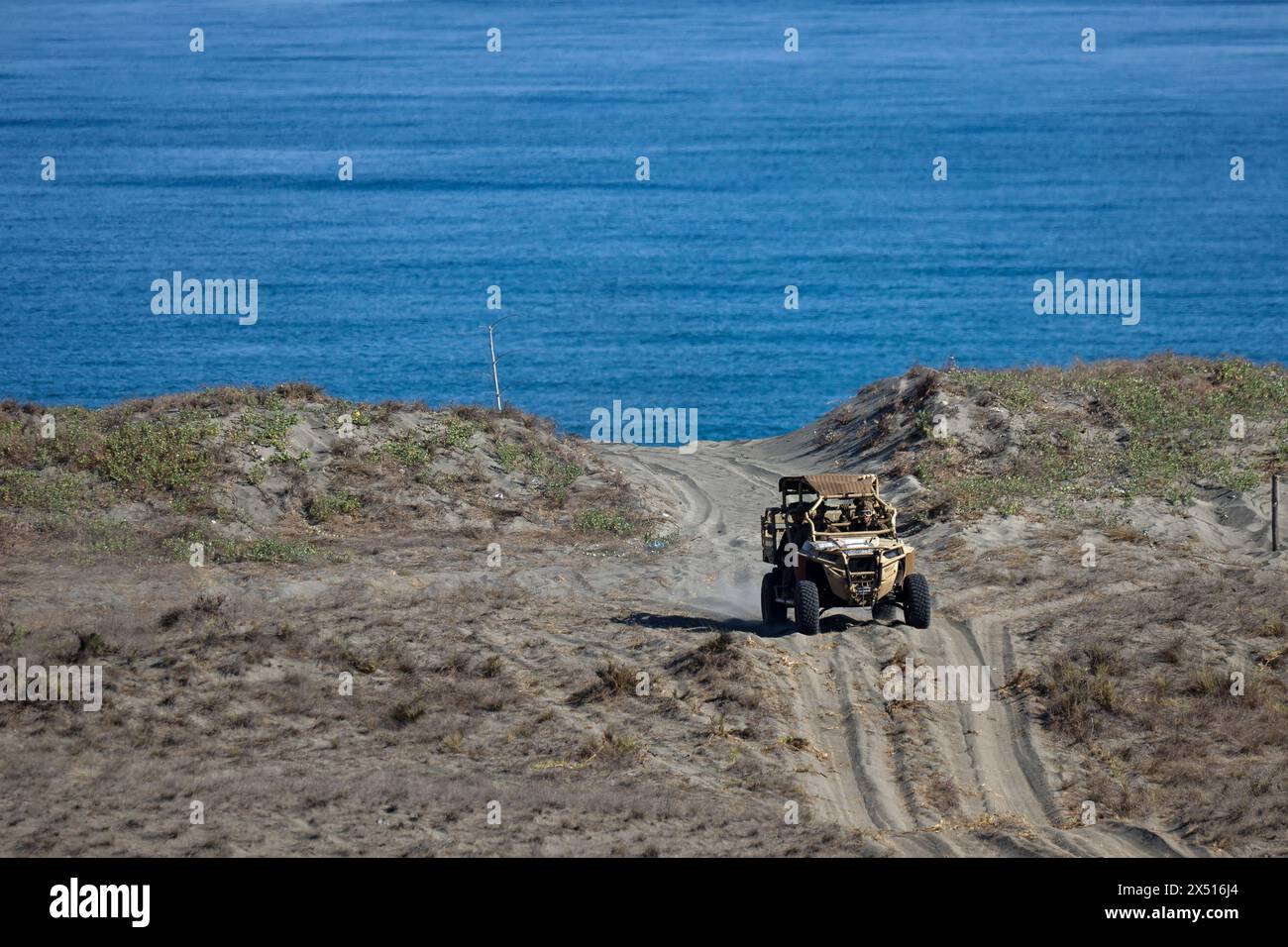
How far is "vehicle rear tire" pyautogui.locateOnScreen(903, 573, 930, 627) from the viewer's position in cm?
2631

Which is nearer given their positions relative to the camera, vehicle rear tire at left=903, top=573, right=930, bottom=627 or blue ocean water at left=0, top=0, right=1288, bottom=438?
vehicle rear tire at left=903, top=573, right=930, bottom=627

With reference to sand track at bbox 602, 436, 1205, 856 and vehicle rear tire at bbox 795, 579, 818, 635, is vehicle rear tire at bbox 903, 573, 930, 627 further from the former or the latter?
vehicle rear tire at bbox 795, 579, 818, 635

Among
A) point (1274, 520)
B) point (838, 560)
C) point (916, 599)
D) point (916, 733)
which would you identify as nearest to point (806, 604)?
point (838, 560)

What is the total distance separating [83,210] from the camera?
109 meters

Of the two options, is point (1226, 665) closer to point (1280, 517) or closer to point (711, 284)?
point (1280, 517)

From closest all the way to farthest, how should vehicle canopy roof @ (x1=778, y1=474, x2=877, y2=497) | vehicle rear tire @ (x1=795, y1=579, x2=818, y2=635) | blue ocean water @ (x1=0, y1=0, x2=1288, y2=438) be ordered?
1. vehicle rear tire @ (x1=795, y1=579, x2=818, y2=635)
2. vehicle canopy roof @ (x1=778, y1=474, x2=877, y2=497)
3. blue ocean water @ (x1=0, y1=0, x2=1288, y2=438)

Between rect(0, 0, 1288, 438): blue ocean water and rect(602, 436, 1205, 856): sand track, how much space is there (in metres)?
40.0

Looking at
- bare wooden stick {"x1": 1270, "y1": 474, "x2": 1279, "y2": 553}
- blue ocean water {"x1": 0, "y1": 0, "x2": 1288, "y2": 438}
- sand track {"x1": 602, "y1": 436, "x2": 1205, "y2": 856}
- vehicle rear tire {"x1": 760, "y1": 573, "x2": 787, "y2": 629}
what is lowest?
sand track {"x1": 602, "y1": 436, "x2": 1205, "y2": 856}

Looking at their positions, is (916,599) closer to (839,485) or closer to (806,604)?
(806,604)

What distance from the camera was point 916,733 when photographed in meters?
22.7

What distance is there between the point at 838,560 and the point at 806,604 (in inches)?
39.8

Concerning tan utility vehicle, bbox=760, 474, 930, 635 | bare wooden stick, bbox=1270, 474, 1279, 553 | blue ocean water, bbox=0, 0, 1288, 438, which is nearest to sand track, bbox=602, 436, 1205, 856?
tan utility vehicle, bbox=760, 474, 930, 635

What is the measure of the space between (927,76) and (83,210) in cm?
10547

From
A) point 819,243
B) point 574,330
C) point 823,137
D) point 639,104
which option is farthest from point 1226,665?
point 639,104
